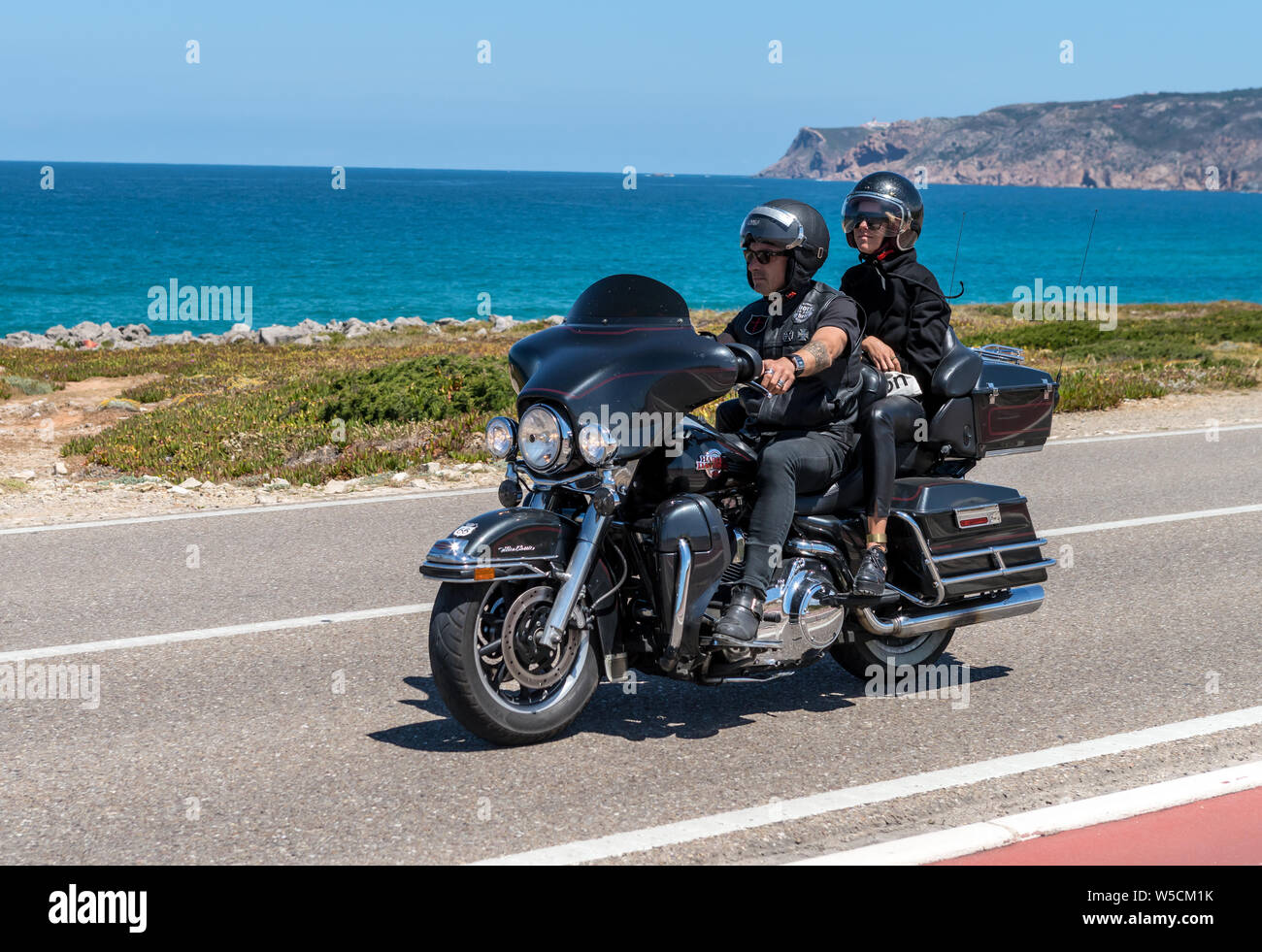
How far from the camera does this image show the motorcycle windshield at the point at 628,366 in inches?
192

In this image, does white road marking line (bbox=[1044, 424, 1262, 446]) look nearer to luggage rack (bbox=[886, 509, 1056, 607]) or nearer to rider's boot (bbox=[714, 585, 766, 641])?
luggage rack (bbox=[886, 509, 1056, 607])

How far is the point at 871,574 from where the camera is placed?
219 inches

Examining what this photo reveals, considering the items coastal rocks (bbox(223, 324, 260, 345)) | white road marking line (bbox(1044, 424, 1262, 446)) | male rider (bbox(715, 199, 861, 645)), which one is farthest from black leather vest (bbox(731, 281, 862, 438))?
coastal rocks (bbox(223, 324, 260, 345))

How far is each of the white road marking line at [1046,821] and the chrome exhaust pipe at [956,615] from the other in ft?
4.15

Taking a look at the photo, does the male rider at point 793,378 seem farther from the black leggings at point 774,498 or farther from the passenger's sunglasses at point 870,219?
the passenger's sunglasses at point 870,219

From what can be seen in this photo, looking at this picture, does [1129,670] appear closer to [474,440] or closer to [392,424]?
[474,440]

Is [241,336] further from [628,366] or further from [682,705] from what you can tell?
[628,366]

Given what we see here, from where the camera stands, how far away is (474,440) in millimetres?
12445

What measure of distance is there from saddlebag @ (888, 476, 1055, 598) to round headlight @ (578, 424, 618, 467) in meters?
1.67

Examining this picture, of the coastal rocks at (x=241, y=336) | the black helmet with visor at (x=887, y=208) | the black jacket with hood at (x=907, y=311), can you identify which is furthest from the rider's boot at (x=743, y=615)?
the coastal rocks at (x=241, y=336)

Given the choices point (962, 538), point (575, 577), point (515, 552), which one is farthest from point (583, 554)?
point (962, 538)

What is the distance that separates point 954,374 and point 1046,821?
88.9 inches

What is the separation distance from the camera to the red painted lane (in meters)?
4.18

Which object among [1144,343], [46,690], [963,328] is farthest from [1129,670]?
[963,328]
